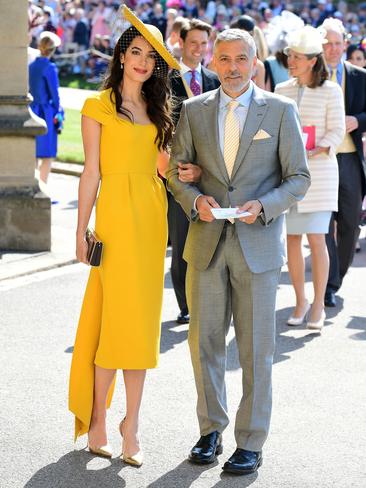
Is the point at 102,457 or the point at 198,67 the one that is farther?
the point at 198,67

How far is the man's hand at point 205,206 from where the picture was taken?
534 centimetres

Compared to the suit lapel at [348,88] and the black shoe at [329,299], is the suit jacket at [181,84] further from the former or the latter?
the black shoe at [329,299]

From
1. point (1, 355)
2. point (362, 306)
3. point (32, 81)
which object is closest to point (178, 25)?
point (32, 81)

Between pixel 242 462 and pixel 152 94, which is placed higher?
pixel 152 94

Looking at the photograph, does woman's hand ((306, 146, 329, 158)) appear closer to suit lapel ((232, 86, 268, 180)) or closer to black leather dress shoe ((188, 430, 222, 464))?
suit lapel ((232, 86, 268, 180))

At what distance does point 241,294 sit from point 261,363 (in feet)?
1.10

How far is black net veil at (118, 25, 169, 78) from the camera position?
18.1 ft

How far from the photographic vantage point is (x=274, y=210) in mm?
5332

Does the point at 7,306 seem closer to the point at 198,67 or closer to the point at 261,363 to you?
the point at 198,67

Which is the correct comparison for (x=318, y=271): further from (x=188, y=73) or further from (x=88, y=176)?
(x=88, y=176)

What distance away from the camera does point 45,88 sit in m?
13.4

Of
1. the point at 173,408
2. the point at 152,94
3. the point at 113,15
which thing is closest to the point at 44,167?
the point at 173,408

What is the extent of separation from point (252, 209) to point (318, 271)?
3349mm

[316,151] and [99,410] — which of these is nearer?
[99,410]
